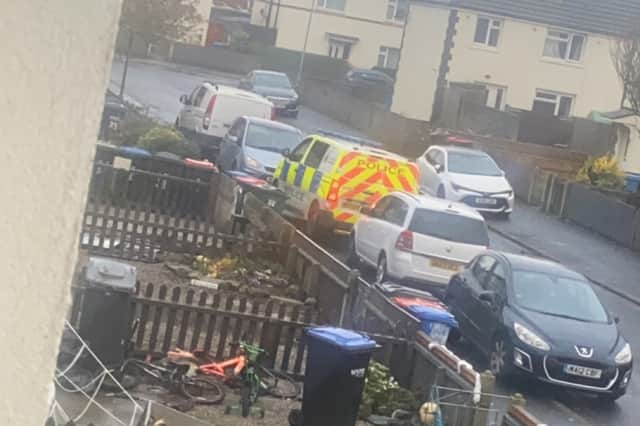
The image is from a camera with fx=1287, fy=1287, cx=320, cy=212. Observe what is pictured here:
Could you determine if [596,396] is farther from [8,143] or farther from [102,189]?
[8,143]

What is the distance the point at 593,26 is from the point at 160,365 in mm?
35098

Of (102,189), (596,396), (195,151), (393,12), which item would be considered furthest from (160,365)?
(393,12)

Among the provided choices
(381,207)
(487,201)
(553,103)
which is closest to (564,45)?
(553,103)

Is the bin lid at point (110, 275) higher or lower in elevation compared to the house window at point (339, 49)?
lower

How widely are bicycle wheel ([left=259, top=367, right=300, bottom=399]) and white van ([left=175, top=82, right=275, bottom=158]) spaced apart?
51.7 ft

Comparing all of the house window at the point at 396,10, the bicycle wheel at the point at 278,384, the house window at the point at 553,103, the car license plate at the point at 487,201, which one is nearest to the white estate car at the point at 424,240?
the bicycle wheel at the point at 278,384

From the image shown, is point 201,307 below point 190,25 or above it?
below

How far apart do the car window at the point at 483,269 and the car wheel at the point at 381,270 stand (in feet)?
6.39

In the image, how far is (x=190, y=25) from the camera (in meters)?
35.4

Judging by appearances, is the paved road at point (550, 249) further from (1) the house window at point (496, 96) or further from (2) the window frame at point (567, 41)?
(2) the window frame at point (567, 41)

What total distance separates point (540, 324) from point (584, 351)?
492 mm

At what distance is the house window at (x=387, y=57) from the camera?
53.6 meters

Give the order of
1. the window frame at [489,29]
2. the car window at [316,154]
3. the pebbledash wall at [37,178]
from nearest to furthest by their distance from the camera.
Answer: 1. the pebbledash wall at [37,178]
2. the car window at [316,154]
3. the window frame at [489,29]

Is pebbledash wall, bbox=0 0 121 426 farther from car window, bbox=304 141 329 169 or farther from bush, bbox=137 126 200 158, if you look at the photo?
bush, bbox=137 126 200 158
